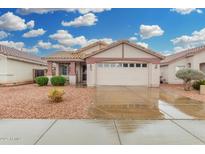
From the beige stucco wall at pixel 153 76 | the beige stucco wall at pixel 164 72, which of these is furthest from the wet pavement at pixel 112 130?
the beige stucco wall at pixel 164 72

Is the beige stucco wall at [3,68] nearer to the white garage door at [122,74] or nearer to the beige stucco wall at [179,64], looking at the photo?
the white garage door at [122,74]

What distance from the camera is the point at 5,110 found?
8.34 metres

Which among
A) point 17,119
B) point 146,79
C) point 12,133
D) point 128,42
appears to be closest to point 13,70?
point 128,42

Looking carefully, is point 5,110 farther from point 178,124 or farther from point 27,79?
point 27,79

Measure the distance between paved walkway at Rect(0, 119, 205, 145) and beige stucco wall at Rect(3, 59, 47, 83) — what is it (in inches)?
586

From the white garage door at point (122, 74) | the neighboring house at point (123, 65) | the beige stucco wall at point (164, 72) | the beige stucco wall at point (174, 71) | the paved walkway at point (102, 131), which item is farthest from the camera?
the beige stucco wall at point (164, 72)

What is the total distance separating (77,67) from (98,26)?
8.28 metres

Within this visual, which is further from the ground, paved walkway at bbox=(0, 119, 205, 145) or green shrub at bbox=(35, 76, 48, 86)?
green shrub at bbox=(35, 76, 48, 86)

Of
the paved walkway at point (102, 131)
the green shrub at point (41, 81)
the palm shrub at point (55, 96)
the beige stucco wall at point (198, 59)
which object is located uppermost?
the beige stucco wall at point (198, 59)

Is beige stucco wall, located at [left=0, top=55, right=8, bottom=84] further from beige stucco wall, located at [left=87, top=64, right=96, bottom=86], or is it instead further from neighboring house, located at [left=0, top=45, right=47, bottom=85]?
beige stucco wall, located at [left=87, top=64, right=96, bottom=86]

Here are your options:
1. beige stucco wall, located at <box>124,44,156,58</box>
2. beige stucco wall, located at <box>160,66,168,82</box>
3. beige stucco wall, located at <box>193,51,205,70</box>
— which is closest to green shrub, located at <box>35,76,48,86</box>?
beige stucco wall, located at <box>124,44,156,58</box>

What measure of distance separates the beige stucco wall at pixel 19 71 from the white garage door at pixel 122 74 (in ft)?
28.5

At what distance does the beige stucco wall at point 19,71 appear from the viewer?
20.2 meters

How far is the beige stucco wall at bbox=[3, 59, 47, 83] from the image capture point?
20.2m
